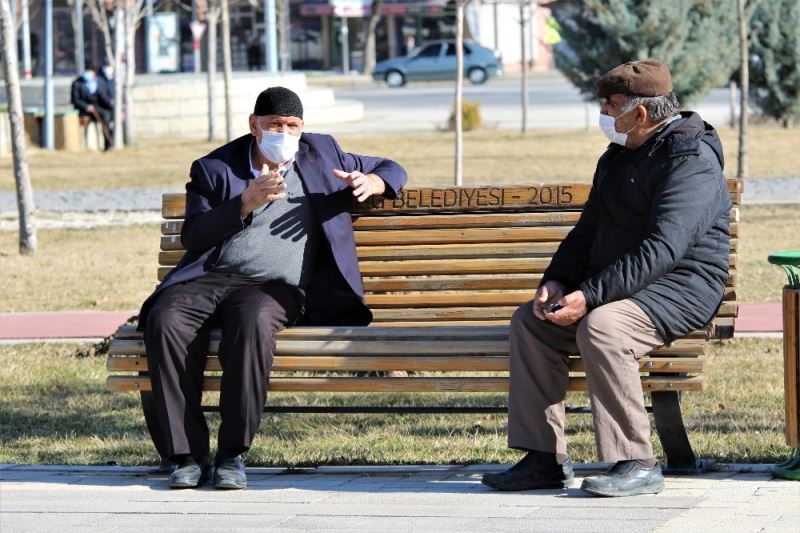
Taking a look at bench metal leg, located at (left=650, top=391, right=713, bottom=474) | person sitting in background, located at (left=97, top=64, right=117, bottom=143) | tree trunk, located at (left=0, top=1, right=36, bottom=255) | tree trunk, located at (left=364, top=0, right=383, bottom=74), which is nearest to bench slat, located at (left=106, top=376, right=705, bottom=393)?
bench metal leg, located at (left=650, top=391, right=713, bottom=474)

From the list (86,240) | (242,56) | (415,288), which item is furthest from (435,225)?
(242,56)

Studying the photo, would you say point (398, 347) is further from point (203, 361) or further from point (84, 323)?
point (84, 323)

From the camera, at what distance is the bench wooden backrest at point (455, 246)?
5.97m

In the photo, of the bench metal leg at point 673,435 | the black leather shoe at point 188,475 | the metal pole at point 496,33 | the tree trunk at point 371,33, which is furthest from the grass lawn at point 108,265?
the tree trunk at point 371,33

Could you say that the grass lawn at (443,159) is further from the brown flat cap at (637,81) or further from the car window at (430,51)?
the car window at (430,51)

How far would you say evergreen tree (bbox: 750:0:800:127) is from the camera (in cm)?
2470

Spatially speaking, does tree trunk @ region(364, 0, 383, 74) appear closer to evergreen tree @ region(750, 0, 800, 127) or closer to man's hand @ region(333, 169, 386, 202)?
evergreen tree @ region(750, 0, 800, 127)

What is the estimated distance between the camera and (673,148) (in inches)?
194

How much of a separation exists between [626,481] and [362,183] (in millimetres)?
1550

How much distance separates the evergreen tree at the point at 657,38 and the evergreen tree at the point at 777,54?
22.6 inches

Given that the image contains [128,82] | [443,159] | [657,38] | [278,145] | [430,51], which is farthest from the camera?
[430,51]

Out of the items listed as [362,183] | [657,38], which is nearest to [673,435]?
[362,183]

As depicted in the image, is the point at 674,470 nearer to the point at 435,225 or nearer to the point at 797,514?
the point at 797,514

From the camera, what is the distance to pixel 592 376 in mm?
4832
